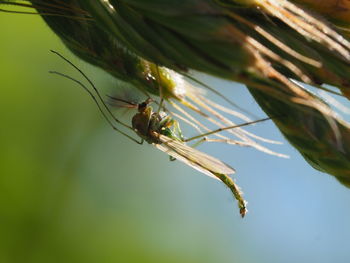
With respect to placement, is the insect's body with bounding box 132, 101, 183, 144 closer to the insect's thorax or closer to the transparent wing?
the insect's thorax

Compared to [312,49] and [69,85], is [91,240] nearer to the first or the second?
[69,85]

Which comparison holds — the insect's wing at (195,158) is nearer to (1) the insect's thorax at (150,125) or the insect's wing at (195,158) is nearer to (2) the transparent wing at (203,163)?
(2) the transparent wing at (203,163)

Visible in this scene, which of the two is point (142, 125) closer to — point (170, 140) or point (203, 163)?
point (170, 140)

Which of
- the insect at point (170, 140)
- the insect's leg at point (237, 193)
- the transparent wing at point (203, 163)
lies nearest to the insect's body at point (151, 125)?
the insect at point (170, 140)

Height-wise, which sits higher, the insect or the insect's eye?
the insect's eye

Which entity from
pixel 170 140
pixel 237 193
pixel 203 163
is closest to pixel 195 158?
pixel 203 163

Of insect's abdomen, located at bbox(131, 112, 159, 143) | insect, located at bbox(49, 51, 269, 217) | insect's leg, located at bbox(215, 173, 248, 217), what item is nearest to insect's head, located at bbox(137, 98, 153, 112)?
insect, located at bbox(49, 51, 269, 217)

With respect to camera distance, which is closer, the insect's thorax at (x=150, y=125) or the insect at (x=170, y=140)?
the insect at (x=170, y=140)
